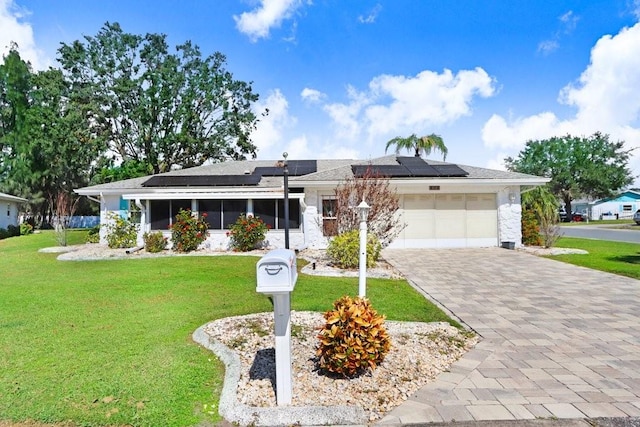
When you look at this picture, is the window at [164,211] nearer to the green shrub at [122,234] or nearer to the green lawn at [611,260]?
the green shrub at [122,234]

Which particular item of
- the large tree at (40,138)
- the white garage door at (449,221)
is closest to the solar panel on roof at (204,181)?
the white garage door at (449,221)

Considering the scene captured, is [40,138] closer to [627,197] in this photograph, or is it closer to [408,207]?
[408,207]

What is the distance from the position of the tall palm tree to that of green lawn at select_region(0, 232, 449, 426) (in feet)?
64.5

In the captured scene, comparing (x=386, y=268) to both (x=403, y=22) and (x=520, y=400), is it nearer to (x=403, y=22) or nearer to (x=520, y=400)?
(x=520, y=400)

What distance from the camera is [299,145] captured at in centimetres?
2733

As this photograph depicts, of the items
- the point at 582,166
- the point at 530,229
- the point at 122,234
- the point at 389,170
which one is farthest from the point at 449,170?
the point at 582,166

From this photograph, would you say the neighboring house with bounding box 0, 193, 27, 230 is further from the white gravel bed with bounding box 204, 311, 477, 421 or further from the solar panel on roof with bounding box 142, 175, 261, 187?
the white gravel bed with bounding box 204, 311, 477, 421

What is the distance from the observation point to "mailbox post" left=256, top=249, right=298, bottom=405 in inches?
134

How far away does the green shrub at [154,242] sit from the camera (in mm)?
15594

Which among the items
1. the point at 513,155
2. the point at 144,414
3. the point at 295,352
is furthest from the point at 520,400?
the point at 513,155

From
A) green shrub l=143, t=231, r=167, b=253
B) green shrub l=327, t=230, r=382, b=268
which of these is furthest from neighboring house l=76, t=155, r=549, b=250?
green shrub l=327, t=230, r=382, b=268

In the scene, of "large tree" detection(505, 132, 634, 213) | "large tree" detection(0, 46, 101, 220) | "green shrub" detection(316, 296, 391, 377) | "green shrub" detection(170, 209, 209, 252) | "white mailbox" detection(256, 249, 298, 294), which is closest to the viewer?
"white mailbox" detection(256, 249, 298, 294)

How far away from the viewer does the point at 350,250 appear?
11.3 m

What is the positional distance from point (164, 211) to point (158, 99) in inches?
667
